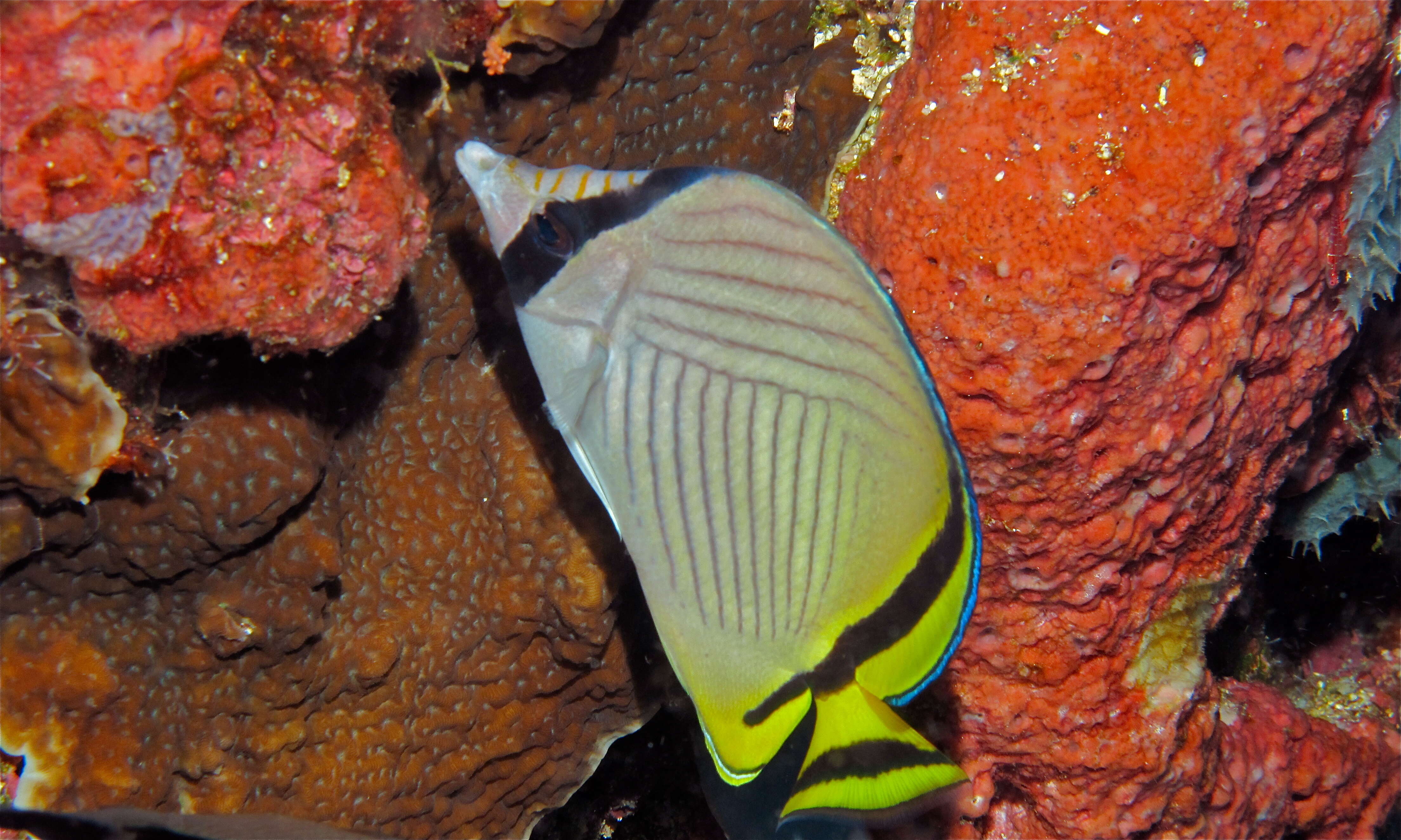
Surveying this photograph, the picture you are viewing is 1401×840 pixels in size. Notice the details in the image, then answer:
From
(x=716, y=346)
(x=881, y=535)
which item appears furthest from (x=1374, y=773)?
(x=716, y=346)

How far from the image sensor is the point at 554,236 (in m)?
1.41

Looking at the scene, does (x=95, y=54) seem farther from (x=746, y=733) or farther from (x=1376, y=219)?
(x=1376, y=219)

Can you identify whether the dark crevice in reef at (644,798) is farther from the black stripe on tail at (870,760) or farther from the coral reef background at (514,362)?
the black stripe on tail at (870,760)

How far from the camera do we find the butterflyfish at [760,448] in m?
1.31

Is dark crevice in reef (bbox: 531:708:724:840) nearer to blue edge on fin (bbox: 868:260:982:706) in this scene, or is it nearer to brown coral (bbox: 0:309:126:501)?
blue edge on fin (bbox: 868:260:982:706)

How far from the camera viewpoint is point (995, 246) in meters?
1.75

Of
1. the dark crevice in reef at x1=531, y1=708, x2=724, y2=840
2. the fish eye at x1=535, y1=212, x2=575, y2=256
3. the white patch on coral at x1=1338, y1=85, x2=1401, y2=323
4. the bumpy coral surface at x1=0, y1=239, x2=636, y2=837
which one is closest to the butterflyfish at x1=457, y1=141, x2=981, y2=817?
the fish eye at x1=535, y1=212, x2=575, y2=256

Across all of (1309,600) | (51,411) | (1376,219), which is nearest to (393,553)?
(51,411)

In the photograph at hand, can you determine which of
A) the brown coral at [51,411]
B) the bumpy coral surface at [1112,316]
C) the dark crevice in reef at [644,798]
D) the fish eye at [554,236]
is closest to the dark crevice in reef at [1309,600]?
the bumpy coral surface at [1112,316]

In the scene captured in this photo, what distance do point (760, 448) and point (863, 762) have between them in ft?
1.87

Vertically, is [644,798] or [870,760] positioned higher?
[870,760]

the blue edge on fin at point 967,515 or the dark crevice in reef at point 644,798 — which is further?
the dark crevice in reef at point 644,798

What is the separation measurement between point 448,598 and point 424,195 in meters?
1.26

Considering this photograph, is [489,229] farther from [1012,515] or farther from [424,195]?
[1012,515]
